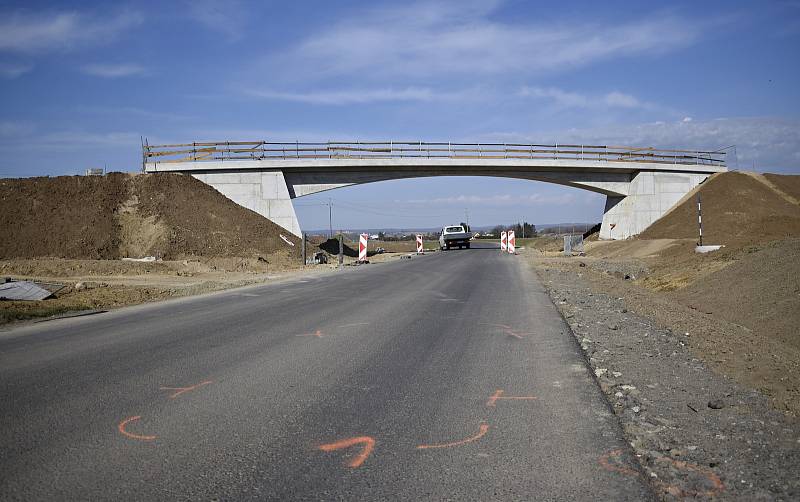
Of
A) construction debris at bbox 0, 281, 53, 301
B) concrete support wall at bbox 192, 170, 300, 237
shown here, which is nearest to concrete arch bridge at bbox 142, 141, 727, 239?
concrete support wall at bbox 192, 170, 300, 237

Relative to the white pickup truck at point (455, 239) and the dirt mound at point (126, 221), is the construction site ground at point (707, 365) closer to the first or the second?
the dirt mound at point (126, 221)

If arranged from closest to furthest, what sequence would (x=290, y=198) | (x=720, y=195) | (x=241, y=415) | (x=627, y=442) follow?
(x=627, y=442) < (x=241, y=415) < (x=290, y=198) < (x=720, y=195)

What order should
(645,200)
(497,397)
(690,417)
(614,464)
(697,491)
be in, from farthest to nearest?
(645,200) < (497,397) < (690,417) < (614,464) < (697,491)

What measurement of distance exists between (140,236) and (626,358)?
3015 cm

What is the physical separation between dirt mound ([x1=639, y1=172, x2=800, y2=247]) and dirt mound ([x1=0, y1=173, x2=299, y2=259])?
26030mm

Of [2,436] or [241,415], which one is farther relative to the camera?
[241,415]

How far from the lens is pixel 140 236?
3278 cm

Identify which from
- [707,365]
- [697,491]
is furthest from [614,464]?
[707,365]

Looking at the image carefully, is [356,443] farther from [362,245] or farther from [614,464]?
[362,245]

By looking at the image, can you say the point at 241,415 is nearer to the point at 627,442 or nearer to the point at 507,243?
the point at 627,442

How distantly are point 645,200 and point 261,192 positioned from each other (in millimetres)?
28642

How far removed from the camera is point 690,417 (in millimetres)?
5125

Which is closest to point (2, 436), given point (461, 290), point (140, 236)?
point (461, 290)

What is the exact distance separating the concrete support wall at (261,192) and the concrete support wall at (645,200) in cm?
2497
